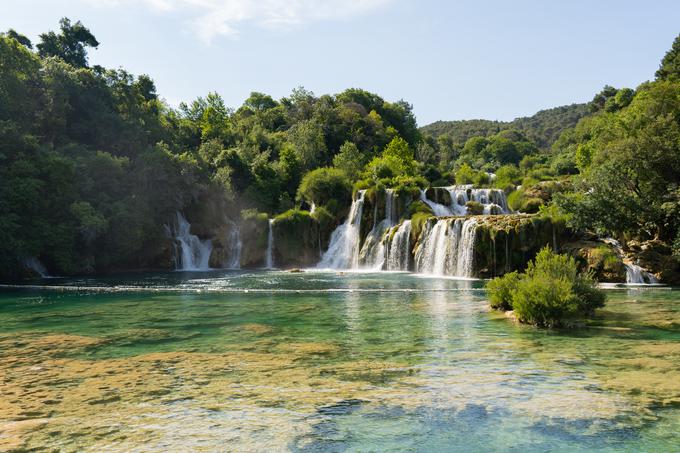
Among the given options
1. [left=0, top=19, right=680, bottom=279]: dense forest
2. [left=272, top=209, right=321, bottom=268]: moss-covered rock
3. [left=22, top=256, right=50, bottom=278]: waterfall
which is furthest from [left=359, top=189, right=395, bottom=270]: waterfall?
[left=22, top=256, right=50, bottom=278]: waterfall

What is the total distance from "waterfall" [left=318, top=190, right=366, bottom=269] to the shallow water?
2595 centimetres

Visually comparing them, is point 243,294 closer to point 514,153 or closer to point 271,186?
point 271,186

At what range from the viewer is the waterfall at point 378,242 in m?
41.5

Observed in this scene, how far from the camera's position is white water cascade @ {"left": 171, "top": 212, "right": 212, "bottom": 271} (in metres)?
46.4

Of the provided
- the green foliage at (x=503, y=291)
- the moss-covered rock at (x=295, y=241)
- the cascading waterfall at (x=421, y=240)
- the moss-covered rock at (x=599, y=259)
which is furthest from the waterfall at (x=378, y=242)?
the green foliage at (x=503, y=291)

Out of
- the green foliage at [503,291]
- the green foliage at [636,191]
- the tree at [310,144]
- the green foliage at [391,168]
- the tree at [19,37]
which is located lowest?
the green foliage at [503,291]

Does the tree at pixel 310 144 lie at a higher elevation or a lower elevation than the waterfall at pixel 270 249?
higher

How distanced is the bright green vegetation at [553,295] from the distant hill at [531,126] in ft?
471

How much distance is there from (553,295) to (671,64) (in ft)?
224

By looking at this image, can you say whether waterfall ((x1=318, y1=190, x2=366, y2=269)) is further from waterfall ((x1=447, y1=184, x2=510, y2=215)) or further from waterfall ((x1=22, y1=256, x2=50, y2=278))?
waterfall ((x1=22, y1=256, x2=50, y2=278))

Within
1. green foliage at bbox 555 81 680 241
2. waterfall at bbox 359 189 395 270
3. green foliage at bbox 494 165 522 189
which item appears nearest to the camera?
green foliage at bbox 555 81 680 241

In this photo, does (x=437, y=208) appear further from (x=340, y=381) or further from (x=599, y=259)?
(x=340, y=381)

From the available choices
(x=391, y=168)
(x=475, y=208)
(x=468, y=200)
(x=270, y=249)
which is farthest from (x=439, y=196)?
(x=270, y=249)

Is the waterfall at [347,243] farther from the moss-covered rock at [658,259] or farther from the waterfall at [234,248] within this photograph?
the moss-covered rock at [658,259]
